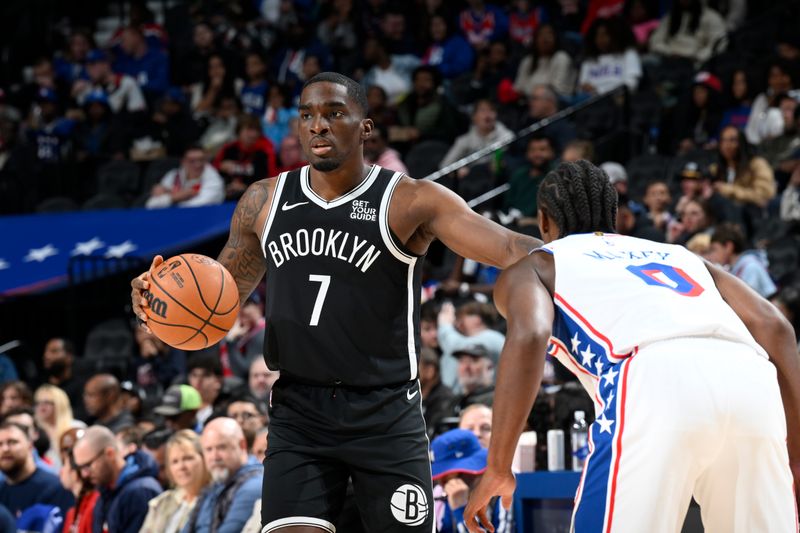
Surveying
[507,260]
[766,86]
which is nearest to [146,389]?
[766,86]

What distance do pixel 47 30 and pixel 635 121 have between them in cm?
1000

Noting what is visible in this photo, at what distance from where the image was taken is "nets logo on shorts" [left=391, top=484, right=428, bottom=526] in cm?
454

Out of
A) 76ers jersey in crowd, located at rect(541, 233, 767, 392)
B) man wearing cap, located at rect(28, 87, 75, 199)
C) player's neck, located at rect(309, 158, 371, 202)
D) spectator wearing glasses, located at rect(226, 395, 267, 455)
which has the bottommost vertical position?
spectator wearing glasses, located at rect(226, 395, 267, 455)

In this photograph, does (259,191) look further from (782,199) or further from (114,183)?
(114,183)

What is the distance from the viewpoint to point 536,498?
5.93 m

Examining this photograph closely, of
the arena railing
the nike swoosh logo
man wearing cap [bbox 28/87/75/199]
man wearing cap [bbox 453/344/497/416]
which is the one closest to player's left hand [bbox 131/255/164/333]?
the nike swoosh logo

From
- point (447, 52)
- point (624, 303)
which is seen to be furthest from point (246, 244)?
point (447, 52)

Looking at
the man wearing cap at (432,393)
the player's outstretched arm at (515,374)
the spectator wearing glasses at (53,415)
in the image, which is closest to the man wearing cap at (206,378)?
the spectator wearing glasses at (53,415)

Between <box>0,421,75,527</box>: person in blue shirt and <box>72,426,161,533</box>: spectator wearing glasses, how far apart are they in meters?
0.57

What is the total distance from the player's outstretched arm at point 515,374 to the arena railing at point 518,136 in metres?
8.75

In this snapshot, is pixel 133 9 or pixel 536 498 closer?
A: pixel 536 498

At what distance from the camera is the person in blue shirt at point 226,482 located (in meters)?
7.36

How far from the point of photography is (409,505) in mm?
4559

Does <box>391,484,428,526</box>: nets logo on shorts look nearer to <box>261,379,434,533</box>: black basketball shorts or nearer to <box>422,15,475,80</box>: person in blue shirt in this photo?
<box>261,379,434,533</box>: black basketball shorts
